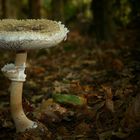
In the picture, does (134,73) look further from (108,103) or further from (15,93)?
(15,93)

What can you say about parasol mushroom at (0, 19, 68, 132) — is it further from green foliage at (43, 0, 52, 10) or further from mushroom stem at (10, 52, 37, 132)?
green foliage at (43, 0, 52, 10)

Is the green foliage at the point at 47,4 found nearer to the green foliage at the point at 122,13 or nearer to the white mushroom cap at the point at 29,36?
the green foliage at the point at 122,13

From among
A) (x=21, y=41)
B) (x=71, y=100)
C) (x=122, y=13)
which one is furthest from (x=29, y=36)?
(x=122, y=13)

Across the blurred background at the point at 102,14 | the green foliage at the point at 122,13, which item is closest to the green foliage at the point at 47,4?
the blurred background at the point at 102,14

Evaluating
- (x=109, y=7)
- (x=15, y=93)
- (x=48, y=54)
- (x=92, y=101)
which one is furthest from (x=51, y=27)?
(x=109, y=7)

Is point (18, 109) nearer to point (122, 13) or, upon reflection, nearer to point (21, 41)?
point (21, 41)

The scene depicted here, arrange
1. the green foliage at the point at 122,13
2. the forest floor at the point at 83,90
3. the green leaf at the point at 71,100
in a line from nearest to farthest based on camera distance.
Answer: the forest floor at the point at 83,90, the green leaf at the point at 71,100, the green foliage at the point at 122,13
